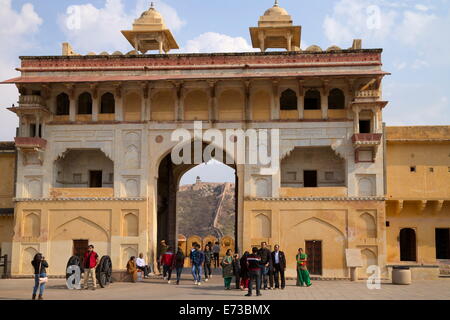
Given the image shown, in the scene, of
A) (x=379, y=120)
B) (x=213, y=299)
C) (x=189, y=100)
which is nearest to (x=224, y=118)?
(x=189, y=100)

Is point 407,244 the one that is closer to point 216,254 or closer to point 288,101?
point 288,101

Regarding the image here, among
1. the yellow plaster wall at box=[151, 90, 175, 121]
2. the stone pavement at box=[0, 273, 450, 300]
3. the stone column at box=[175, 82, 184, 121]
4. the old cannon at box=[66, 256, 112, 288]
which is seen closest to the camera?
the stone pavement at box=[0, 273, 450, 300]

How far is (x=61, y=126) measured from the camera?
80.4 ft

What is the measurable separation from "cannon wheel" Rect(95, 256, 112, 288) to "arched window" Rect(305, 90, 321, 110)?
10659mm

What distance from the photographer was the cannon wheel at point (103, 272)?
18812 mm

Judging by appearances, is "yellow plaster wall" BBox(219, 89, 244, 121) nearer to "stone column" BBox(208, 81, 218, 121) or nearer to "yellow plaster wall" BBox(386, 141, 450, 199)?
"stone column" BBox(208, 81, 218, 121)

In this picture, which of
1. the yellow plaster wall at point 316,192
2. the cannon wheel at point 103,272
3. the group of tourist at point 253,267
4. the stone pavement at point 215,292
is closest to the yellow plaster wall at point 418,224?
the yellow plaster wall at point 316,192

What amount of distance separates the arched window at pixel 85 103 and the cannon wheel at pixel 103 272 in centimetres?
861

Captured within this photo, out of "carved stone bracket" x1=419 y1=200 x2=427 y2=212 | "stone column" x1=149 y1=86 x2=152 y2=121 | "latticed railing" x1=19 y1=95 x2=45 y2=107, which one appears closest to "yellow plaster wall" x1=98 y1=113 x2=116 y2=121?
"stone column" x1=149 y1=86 x2=152 y2=121

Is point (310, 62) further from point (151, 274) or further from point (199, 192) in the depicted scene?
point (199, 192)

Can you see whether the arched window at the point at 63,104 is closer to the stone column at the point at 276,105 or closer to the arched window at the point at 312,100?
the stone column at the point at 276,105

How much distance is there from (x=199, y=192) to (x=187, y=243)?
107ft

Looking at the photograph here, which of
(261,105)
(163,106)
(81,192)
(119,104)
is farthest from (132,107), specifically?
(261,105)

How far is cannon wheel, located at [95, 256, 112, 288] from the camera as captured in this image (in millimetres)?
18812
